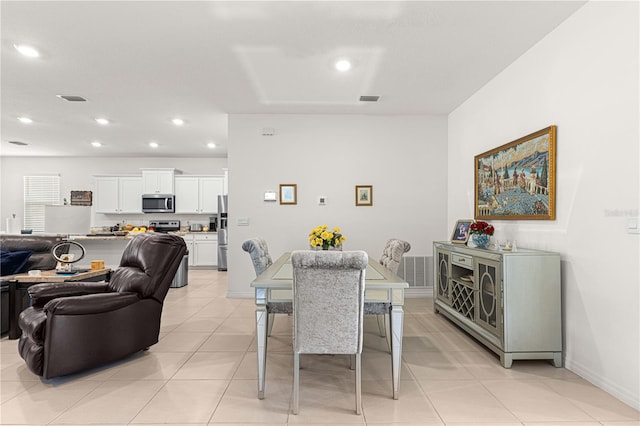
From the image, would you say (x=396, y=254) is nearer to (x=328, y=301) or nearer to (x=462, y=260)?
(x=462, y=260)

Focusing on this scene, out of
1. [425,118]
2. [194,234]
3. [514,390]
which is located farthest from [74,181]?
[514,390]

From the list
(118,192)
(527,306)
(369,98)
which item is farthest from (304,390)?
(118,192)

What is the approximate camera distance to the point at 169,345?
3.33 metres

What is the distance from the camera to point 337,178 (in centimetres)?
531

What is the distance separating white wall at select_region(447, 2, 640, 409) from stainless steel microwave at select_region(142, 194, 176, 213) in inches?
281

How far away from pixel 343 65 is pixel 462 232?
2250 millimetres

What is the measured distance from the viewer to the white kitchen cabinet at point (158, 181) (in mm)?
8227

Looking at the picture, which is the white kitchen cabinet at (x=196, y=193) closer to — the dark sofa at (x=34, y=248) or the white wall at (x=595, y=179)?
the dark sofa at (x=34, y=248)

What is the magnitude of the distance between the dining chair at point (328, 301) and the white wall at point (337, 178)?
313 centimetres

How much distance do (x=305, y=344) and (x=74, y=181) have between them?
28.4ft

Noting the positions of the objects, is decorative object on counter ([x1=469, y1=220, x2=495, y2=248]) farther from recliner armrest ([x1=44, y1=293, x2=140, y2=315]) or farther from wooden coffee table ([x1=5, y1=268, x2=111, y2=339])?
wooden coffee table ([x1=5, y1=268, x2=111, y2=339])

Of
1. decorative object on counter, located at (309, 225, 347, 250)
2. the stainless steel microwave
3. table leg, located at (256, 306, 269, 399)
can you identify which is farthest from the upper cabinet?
table leg, located at (256, 306, 269, 399)

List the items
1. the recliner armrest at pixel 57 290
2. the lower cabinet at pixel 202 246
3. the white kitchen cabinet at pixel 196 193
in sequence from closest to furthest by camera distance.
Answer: the recliner armrest at pixel 57 290 → the lower cabinet at pixel 202 246 → the white kitchen cabinet at pixel 196 193

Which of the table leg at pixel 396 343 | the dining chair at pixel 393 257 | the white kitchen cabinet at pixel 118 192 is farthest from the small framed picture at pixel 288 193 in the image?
the white kitchen cabinet at pixel 118 192
